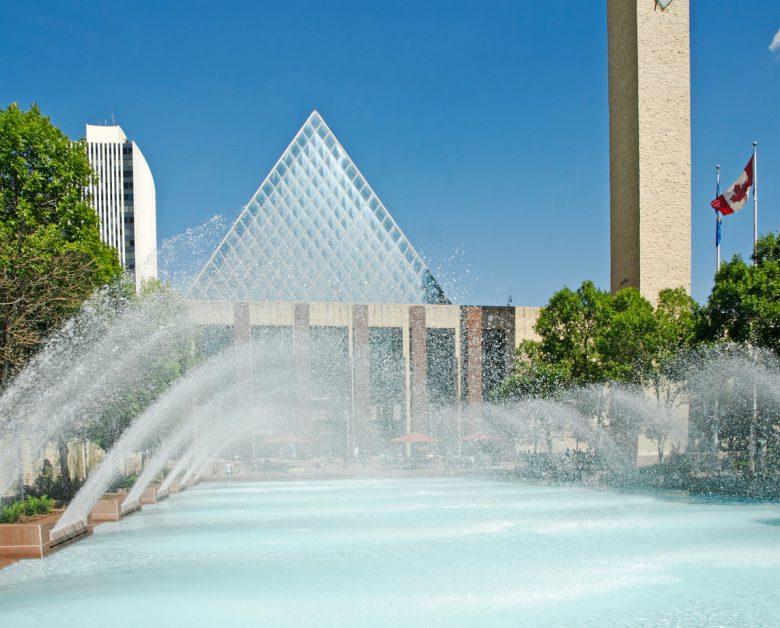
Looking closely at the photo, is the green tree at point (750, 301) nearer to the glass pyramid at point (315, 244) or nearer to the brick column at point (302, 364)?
the brick column at point (302, 364)

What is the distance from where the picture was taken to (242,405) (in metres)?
44.4

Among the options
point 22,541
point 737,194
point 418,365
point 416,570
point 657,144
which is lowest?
point 416,570

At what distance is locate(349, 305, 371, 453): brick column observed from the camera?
4906 centimetres

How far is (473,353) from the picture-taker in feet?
169

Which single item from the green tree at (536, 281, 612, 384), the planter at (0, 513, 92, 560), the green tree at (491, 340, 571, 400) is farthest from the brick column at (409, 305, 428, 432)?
the planter at (0, 513, 92, 560)

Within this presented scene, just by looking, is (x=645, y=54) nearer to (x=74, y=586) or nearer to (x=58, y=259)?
(x=58, y=259)

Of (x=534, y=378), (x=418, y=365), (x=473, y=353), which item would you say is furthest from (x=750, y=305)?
(x=418, y=365)

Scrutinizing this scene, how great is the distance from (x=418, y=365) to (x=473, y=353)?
3488 mm

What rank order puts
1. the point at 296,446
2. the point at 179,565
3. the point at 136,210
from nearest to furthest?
the point at 179,565 < the point at 296,446 < the point at 136,210

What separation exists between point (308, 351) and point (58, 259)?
96.9 feet

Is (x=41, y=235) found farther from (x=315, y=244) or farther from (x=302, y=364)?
(x=315, y=244)

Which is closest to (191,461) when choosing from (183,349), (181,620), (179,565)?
(183,349)

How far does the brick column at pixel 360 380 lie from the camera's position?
49.1 m

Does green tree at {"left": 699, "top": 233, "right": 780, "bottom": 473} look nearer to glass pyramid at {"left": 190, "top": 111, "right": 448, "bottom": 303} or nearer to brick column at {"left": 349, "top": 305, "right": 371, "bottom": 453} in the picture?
brick column at {"left": 349, "top": 305, "right": 371, "bottom": 453}
